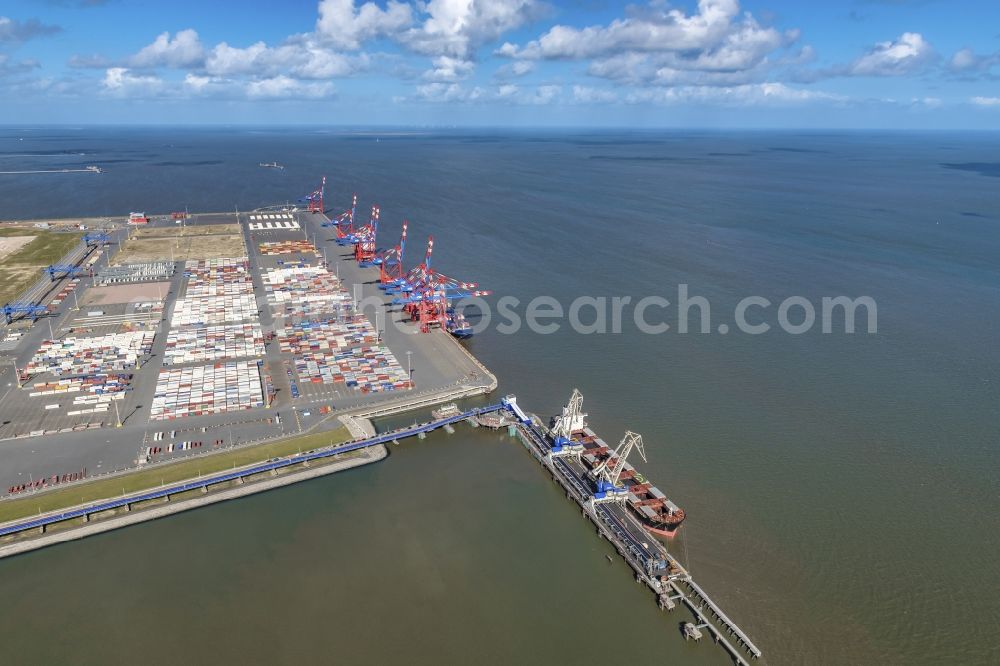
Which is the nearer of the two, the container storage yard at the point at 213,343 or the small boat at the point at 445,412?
the small boat at the point at 445,412

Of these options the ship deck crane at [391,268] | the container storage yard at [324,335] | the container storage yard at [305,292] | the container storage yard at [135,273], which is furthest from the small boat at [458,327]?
the container storage yard at [135,273]

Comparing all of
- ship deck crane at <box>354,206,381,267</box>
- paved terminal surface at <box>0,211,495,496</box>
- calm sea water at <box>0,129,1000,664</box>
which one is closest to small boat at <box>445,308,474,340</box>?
paved terminal surface at <box>0,211,495,496</box>

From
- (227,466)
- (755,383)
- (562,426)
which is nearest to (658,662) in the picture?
(562,426)

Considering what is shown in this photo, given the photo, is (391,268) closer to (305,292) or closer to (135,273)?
(305,292)

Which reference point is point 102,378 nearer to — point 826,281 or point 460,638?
point 460,638

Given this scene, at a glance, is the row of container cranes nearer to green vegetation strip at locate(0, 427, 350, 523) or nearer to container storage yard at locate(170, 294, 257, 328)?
container storage yard at locate(170, 294, 257, 328)

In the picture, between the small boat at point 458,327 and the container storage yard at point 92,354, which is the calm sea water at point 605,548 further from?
the container storage yard at point 92,354

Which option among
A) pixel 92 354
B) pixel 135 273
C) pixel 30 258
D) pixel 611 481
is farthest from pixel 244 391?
pixel 30 258
